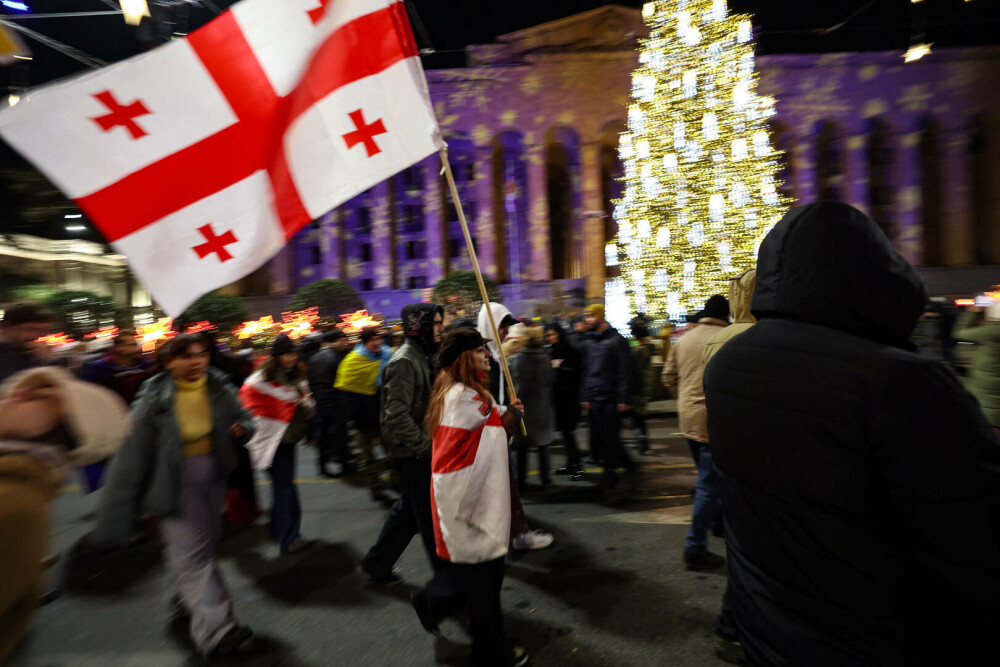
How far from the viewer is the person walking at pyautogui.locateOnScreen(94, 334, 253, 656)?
3.54 metres

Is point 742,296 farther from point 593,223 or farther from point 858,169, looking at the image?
point 858,169

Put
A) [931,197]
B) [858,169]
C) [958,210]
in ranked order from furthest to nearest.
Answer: [931,197] → [958,210] → [858,169]

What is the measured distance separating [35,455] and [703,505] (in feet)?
12.8

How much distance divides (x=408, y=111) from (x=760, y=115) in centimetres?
1468

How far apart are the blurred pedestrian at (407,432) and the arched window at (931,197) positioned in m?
43.4

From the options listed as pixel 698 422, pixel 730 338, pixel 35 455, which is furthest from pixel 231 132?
pixel 698 422

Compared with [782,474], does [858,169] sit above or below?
above

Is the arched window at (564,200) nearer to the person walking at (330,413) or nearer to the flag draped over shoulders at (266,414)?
the person walking at (330,413)

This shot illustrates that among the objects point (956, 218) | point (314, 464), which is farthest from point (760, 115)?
point (956, 218)

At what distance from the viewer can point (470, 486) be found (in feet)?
9.77

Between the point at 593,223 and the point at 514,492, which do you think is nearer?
the point at 514,492

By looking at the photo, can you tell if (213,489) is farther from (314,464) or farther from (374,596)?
(314,464)

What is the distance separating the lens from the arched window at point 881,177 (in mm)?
37000

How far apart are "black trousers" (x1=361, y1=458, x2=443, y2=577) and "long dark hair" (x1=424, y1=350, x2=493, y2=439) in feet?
3.14
